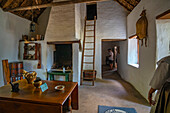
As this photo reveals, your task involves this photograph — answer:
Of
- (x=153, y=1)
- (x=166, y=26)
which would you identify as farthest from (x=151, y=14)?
(x=166, y=26)

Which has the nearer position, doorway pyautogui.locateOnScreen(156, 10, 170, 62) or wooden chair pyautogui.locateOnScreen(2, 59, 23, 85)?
doorway pyautogui.locateOnScreen(156, 10, 170, 62)

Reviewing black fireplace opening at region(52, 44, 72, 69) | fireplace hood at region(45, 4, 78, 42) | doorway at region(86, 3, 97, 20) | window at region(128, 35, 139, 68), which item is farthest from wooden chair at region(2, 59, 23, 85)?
window at region(128, 35, 139, 68)

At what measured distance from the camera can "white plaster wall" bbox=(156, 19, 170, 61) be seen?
2.28 metres

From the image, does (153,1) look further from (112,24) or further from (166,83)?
(112,24)

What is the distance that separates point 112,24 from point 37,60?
3961 mm

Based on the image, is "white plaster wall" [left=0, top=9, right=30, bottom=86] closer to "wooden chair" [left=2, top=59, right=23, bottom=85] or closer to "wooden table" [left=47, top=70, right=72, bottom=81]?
"wooden chair" [left=2, top=59, right=23, bottom=85]

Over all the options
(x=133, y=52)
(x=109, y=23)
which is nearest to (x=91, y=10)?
(x=109, y=23)

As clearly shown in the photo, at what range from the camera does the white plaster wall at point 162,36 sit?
2277 mm

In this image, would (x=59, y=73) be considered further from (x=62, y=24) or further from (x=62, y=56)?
(x=62, y=24)

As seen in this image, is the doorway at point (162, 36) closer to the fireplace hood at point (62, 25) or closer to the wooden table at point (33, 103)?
the wooden table at point (33, 103)

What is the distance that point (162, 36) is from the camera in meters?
2.28

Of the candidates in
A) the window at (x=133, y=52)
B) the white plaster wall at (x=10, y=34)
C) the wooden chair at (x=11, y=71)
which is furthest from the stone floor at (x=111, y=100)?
the white plaster wall at (x=10, y=34)

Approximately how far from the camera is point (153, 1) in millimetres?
2389

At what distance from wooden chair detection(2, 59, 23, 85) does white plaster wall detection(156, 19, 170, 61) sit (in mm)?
4718
